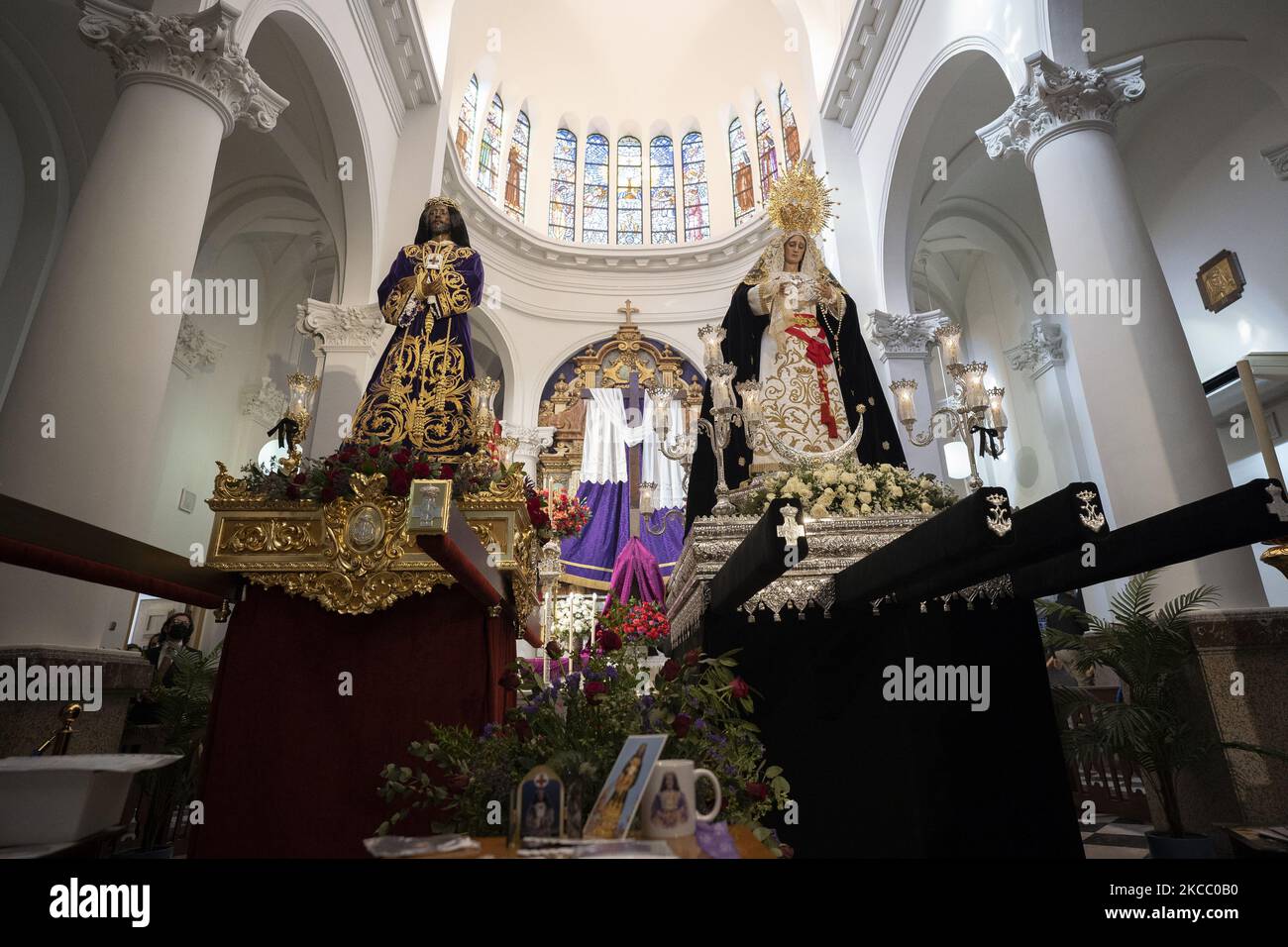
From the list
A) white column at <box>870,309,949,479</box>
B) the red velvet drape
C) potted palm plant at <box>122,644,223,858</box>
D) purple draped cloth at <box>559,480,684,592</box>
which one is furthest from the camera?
purple draped cloth at <box>559,480,684,592</box>

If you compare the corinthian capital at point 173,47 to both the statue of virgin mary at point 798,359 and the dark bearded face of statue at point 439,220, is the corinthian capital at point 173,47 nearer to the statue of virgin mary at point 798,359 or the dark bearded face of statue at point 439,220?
the dark bearded face of statue at point 439,220

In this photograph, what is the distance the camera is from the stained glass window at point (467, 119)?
12922mm

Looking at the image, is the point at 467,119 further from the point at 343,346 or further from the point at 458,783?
the point at 458,783

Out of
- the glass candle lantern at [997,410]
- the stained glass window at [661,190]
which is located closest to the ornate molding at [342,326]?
the glass candle lantern at [997,410]

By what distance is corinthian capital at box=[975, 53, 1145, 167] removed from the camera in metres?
5.36

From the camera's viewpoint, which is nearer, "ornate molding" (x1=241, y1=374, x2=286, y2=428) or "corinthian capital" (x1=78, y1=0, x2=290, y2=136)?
"corinthian capital" (x1=78, y1=0, x2=290, y2=136)

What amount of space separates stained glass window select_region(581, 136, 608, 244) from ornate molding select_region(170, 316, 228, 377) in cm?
797

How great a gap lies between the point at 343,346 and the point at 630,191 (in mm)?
9621

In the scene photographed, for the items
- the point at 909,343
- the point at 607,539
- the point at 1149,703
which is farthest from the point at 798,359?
the point at 607,539

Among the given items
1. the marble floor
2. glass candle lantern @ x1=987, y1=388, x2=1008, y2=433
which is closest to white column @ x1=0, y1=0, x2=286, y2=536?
glass candle lantern @ x1=987, y1=388, x2=1008, y2=433

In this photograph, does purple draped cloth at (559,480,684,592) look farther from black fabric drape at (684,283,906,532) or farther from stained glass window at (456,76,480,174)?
stained glass window at (456,76,480,174)

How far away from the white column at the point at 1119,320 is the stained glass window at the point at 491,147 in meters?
10.9
